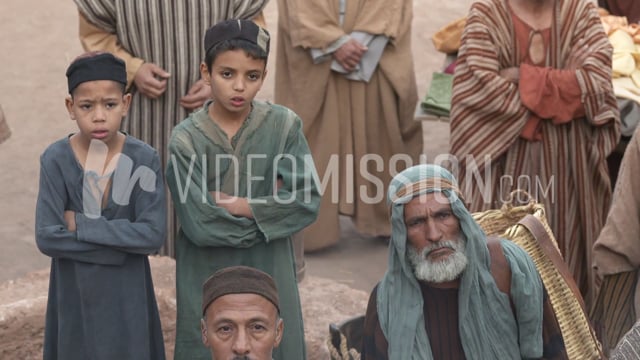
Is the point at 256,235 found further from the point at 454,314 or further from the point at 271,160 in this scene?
the point at 454,314

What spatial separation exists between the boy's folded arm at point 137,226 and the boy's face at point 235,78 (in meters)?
0.36

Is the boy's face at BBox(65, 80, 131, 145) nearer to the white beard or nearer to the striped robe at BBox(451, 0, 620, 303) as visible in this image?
the white beard

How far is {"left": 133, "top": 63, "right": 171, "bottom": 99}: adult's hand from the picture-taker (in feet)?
22.9

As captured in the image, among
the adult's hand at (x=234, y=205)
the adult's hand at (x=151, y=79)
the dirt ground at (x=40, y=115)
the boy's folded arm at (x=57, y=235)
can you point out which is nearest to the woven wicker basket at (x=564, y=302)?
the adult's hand at (x=234, y=205)

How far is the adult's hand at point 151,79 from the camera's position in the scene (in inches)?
275

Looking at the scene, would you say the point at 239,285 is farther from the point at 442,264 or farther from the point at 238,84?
the point at 238,84

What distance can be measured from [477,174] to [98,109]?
2670 mm

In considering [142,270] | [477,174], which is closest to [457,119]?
[477,174]

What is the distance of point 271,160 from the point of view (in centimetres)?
543

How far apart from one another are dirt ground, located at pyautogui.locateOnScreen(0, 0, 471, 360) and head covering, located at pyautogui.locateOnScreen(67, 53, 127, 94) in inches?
80.7

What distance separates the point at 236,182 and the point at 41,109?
243 inches

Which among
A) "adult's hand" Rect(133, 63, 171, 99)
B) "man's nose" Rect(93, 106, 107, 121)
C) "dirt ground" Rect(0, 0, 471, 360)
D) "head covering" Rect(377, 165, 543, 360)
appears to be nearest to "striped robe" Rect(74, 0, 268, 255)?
"adult's hand" Rect(133, 63, 171, 99)

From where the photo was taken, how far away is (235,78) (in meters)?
5.30

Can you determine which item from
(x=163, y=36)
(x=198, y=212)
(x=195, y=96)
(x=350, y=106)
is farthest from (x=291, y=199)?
(x=350, y=106)
